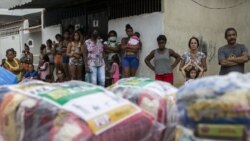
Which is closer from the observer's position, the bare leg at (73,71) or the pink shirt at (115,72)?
the pink shirt at (115,72)

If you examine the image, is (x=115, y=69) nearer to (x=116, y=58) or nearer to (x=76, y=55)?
(x=116, y=58)

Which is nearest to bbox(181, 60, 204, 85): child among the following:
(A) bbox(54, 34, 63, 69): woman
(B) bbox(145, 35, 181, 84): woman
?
(B) bbox(145, 35, 181, 84): woman

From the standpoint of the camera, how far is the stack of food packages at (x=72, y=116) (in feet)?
6.43

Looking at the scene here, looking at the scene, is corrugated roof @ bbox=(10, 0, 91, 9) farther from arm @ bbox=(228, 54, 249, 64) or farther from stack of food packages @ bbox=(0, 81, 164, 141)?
stack of food packages @ bbox=(0, 81, 164, 141)

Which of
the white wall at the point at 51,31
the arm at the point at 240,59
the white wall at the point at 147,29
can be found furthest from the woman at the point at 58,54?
the arm at the point at 240,59

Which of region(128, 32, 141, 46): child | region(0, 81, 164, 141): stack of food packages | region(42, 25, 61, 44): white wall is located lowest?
region(0, 81, 164, 141): stack of food packages

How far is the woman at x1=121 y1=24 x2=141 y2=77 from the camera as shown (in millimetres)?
11080

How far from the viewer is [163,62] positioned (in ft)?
33.1

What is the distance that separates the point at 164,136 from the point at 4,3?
22.7 meters

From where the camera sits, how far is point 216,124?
1.74m

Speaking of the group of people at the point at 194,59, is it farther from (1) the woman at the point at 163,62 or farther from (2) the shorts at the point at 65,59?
(2) the shorts at the point at 65,59

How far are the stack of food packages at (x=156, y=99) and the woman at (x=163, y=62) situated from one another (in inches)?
303

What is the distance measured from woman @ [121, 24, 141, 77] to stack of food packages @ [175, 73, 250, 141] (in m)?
9.16

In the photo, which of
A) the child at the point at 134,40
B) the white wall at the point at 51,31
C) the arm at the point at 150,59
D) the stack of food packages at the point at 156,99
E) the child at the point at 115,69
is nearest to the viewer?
the stack of food packages at the point at 156,99
